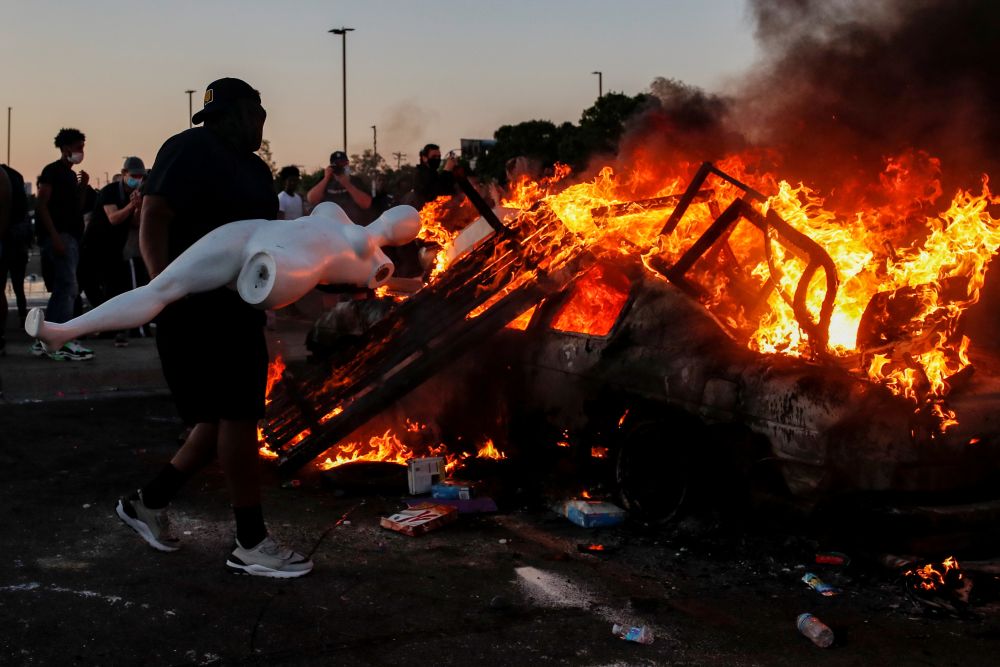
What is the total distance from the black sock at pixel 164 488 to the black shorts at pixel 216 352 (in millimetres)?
417

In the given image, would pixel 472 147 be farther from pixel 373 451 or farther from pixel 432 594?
pixel 432 594

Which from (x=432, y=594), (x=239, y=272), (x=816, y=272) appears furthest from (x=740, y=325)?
(x=239, y=272)

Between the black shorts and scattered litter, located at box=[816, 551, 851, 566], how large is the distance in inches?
103

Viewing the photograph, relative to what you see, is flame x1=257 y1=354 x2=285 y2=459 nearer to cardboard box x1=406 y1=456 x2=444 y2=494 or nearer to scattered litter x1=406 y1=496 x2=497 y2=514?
cardboard box x1=406 y1=456 x2=444 y2=494

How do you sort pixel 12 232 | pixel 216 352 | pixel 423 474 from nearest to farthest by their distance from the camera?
pixel 216 352
pixel 423 474
pixel 12 232

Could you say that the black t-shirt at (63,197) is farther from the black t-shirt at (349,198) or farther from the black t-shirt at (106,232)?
the black t-shirt at (349,198)

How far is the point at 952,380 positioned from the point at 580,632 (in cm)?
213

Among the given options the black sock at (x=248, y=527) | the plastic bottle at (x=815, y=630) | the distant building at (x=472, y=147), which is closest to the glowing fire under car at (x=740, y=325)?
the plastic bottle at (x=815, y=630)

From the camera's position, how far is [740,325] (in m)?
5.12

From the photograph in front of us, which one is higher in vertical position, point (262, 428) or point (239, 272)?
point (239, 272)

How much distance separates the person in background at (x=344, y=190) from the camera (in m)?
11.8

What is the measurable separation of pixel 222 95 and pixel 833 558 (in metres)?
3.46

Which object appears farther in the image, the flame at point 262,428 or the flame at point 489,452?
the flame at point 262,428

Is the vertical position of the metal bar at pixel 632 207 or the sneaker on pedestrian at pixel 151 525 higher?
the metal bar at pixel 632 207
